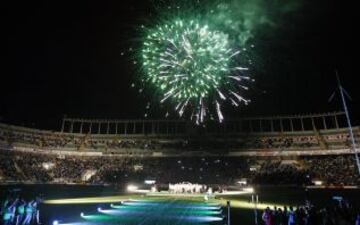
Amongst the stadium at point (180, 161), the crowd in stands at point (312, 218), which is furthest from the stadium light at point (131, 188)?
the crowd in stands at point (312, 218)

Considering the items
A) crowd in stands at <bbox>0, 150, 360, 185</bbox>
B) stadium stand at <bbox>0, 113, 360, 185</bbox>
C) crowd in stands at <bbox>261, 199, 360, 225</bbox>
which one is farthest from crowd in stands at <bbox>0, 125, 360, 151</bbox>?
crowd in stands at <bbox>261, 199, 360, 225</bbox>

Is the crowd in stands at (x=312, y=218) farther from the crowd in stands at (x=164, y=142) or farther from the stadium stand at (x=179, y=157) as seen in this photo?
the crowd in stands at (x=164, y=142)

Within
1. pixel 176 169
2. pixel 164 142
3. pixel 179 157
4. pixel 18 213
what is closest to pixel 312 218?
pixel 18 213

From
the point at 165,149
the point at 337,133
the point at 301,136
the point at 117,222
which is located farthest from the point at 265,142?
the point at 117,222

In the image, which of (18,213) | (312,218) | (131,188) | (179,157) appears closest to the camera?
(312,218)

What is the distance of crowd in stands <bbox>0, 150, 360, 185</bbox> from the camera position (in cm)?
4856

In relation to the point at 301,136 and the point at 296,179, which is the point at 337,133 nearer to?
the point at 301,136

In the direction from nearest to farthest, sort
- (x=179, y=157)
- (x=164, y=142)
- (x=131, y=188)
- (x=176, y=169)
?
(x=131, y=188) → (x=176, y=169) → (x=179, y=157) → (x=164, y=142)

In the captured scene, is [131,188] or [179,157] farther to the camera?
[179,157]

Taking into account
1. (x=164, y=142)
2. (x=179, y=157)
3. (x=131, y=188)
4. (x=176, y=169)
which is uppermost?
(x=164, y=142)

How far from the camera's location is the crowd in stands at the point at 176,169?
48562mm

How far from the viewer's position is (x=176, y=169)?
192 ft

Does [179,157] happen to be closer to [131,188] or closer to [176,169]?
[176,169]

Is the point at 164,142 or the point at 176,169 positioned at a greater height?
the point at 164,142
